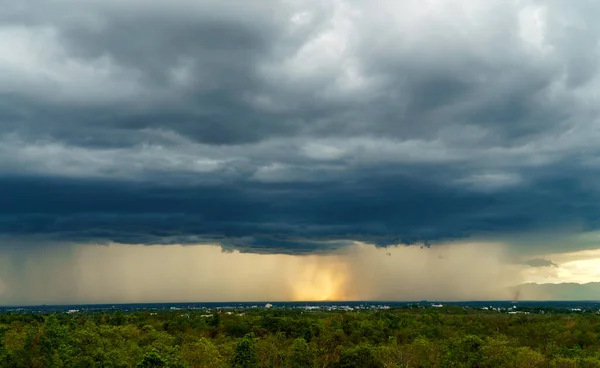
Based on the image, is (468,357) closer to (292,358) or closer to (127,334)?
(292,358)

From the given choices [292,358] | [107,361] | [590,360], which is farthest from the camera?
[292,358]

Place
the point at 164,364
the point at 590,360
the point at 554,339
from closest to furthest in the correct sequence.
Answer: the point at 164,364
the point at 590,360
the point at 554,339

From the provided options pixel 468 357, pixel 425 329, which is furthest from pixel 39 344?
pixel 425 329

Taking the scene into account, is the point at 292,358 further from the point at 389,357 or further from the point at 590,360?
the point at 590,360

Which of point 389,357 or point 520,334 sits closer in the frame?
point 389,357

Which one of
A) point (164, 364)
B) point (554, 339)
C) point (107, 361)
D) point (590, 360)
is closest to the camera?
point (164, 364)

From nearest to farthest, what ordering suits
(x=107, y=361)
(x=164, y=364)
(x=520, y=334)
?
(x=164, y=364) → (x=107, y=361) → (x=520, y=334)

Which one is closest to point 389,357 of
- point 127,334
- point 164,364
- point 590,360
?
point 590,360

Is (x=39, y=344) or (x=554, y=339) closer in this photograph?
(x=39, y=344)

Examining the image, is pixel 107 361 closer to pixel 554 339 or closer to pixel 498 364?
pixel 498 364
